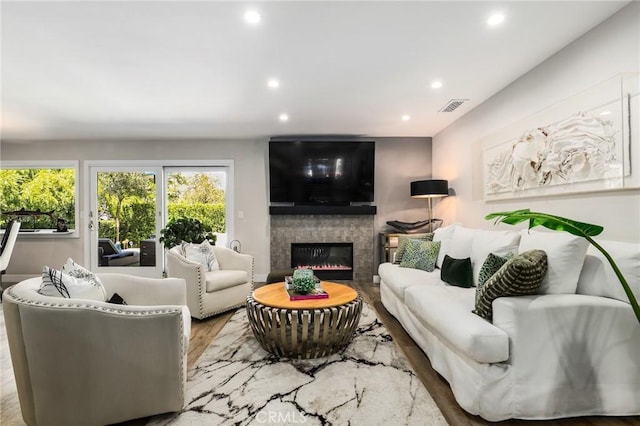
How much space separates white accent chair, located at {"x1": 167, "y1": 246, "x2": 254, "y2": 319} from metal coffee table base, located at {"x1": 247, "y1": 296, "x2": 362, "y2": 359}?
106cm

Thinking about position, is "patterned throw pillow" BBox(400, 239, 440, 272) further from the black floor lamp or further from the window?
the window

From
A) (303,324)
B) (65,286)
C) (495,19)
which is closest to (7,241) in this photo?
(65,286)

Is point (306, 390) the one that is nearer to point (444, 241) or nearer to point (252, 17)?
point (444, 241)

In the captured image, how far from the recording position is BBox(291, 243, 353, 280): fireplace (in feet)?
16.5

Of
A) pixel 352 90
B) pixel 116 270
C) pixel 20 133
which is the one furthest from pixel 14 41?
pixel 116 270

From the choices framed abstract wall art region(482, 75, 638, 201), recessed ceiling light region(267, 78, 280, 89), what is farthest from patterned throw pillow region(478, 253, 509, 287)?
recessed ceiling light region(267, 78, 280, 89)

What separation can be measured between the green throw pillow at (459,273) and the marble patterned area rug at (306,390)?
79cm

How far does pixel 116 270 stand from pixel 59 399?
4321 mm

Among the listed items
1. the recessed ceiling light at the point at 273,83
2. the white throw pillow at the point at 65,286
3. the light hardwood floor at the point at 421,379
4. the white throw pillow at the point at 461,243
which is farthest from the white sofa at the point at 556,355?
the recessed ceiling light at the point at 273,83

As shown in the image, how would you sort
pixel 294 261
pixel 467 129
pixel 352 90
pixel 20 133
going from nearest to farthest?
pixel 352 90 < pixel 467 129 < pixel 20 133 < pixel 294 261

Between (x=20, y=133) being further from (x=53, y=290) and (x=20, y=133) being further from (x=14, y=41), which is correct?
(x=53, y=290)

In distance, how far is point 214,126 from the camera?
174 inches

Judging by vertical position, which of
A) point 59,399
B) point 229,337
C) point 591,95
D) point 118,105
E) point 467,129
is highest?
point 118,105

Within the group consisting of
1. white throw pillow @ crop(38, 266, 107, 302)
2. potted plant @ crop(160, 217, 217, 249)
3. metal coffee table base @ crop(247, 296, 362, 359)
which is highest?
potted plant @ crop(160, 217, 217, 249)
